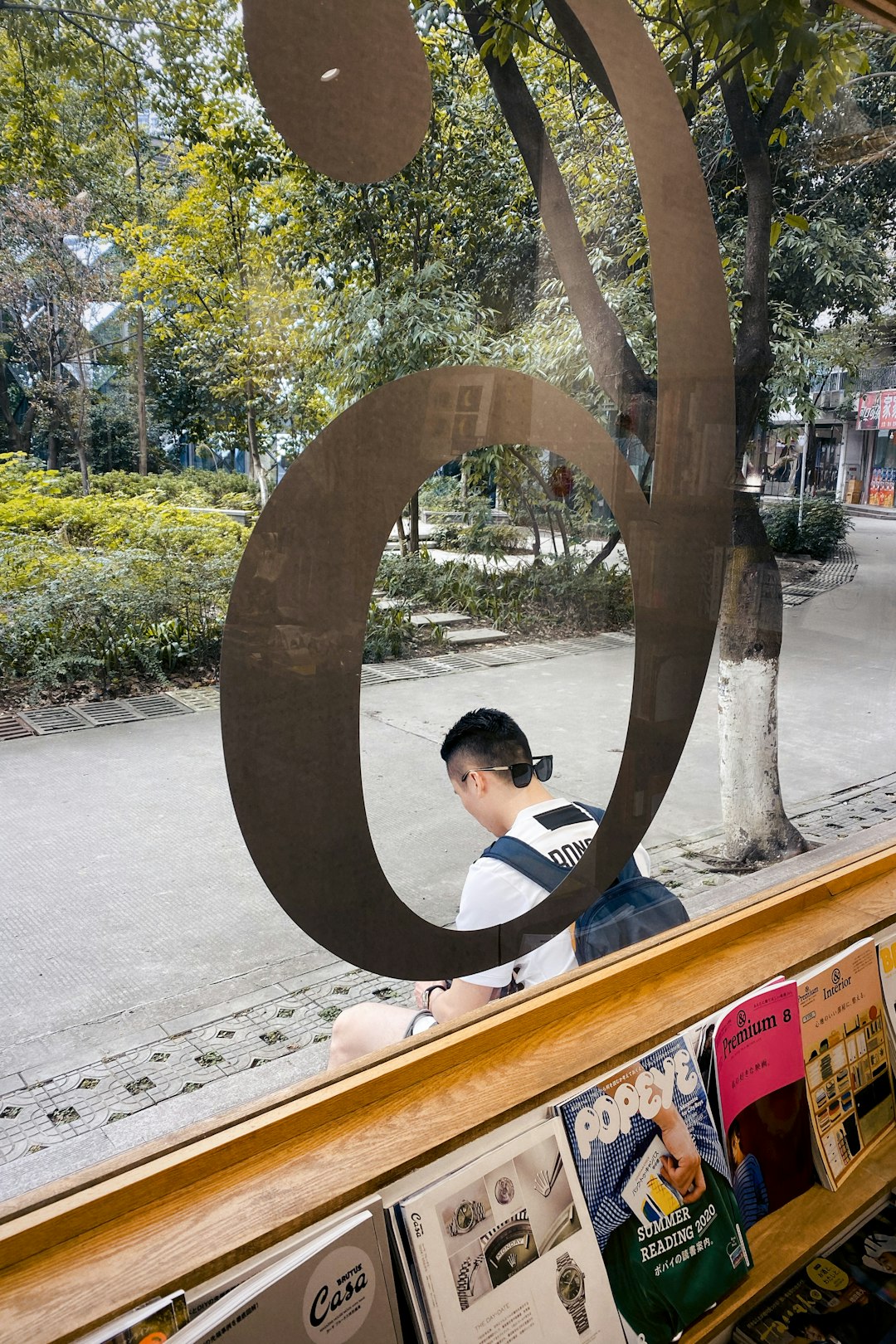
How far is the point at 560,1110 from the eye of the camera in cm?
129

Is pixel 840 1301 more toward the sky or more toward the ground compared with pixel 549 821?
more toward the ground

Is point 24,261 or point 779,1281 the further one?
point 779,1281

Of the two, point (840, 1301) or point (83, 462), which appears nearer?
point (83, 462)

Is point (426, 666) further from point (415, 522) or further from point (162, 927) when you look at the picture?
point (162, 927)

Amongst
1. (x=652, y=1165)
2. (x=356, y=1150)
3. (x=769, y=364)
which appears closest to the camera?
(x=356, y=1150)

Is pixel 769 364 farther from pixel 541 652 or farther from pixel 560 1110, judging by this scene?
pixel 560 1110

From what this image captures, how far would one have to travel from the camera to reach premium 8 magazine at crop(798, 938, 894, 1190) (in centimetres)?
168

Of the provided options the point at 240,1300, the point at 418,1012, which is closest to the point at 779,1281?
the point at 418,1012

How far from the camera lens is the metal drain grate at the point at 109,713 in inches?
45.2

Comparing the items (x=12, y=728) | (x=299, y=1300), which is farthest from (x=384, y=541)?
(x=299, y=1300)

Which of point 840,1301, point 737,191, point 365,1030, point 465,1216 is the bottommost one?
point 840,1301

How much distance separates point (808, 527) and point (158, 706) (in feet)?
5.04

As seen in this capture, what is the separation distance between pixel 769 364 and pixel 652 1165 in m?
1.42

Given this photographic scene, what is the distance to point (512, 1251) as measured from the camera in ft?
3.96
